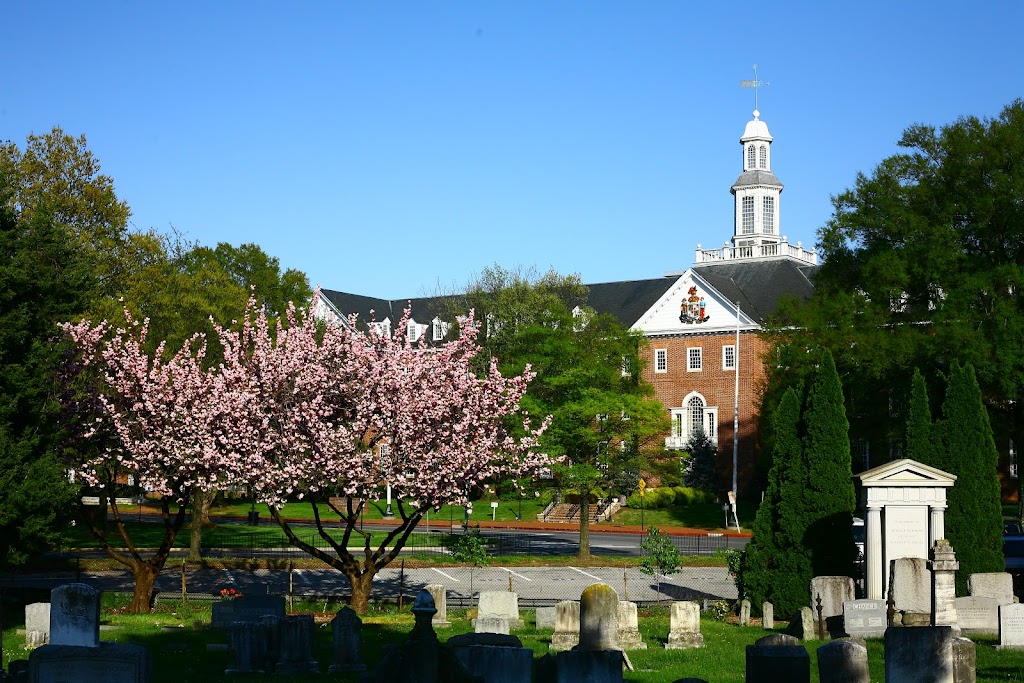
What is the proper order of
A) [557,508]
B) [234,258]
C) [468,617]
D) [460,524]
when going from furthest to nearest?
[234,258], [557,508], [460,524], [468,617]

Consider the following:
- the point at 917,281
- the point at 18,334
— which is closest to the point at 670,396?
the point at 917,281

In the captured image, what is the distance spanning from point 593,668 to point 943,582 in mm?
10517

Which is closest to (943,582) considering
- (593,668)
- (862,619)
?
(862,619)

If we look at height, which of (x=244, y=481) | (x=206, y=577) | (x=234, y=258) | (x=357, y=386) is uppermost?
(x=234, y=258)

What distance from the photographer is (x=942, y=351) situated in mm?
43781

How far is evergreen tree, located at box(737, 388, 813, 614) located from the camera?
2712 centimetres

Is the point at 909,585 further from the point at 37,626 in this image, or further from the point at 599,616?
the point at 37,626

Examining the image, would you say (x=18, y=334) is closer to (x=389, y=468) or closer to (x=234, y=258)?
(x=389, y=468)

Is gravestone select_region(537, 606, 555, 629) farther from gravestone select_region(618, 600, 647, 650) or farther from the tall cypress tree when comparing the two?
the tall cypress tree

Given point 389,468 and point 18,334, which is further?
point 389,468

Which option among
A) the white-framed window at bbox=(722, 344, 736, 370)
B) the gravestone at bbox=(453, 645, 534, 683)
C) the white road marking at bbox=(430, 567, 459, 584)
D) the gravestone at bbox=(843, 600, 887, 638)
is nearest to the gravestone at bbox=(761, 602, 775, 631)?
the gravestone at bbox=(843, 600, 887, 638)

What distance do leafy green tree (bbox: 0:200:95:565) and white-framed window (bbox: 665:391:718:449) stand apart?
189ft

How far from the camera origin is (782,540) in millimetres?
27406

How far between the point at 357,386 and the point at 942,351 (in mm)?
23532
